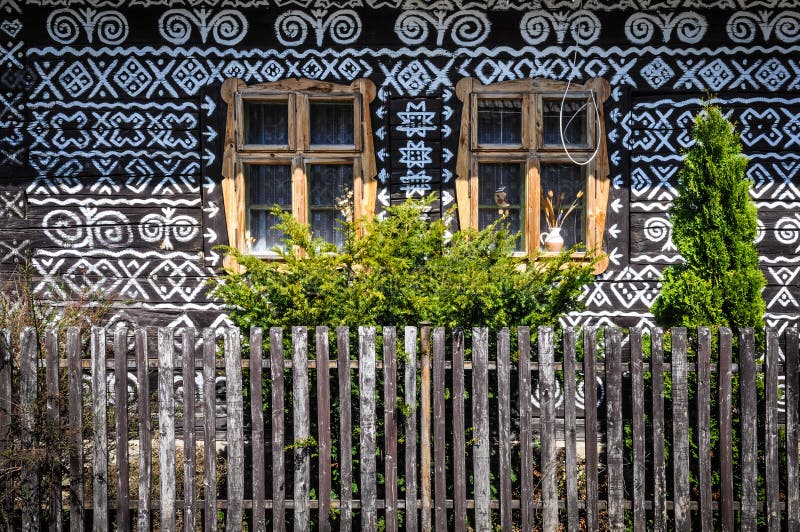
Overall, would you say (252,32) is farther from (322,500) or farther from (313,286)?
(322,500)

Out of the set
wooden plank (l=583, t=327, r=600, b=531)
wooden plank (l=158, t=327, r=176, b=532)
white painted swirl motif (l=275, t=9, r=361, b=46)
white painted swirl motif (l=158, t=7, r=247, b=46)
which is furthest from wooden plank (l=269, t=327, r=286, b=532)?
white painted swirl motif (l=158, t=7, r=247, b=46)

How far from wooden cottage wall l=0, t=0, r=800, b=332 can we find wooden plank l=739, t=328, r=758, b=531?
229 centimetres

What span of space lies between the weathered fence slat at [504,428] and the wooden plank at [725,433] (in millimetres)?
1276

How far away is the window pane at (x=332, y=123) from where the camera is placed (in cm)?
640

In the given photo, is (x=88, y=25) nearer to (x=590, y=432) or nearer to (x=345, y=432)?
(x=345, y=432)

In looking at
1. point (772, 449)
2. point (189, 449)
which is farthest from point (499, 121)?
point (189, 449)

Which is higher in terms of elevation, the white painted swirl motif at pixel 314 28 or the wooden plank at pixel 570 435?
the white painted swirl motif at pixel 314 28

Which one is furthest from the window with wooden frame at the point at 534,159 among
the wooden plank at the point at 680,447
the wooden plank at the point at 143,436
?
the wooden plank at the point at 143,436

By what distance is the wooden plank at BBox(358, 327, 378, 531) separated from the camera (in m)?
4.04

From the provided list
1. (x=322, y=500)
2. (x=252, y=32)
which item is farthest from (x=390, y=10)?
(x=322, y=500)

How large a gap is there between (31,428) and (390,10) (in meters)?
4.58

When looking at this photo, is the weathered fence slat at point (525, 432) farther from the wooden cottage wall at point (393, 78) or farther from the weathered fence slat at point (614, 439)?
the wooden cottage wall at point (393, 78)

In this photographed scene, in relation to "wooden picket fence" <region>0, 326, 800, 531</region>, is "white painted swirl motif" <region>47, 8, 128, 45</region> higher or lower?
higher

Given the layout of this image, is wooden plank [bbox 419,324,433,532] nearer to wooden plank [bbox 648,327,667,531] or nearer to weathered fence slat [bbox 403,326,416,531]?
weathered fence slat [bbox 403,326,416,531]
